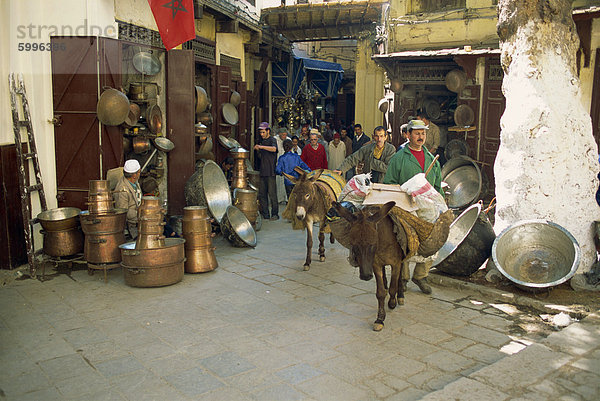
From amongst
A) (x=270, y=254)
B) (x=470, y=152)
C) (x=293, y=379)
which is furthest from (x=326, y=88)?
(x=293, y=379)

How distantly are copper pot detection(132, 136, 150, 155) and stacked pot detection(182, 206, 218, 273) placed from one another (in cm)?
265

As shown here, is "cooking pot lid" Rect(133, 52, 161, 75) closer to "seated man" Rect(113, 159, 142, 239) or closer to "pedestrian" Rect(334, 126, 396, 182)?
"seated man" Rect(113, 159, 142, 239)

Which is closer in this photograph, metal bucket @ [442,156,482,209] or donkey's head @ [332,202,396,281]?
donkey's head @ [332,202,396,281]

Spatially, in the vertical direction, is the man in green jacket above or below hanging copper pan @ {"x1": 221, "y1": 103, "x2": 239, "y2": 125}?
below

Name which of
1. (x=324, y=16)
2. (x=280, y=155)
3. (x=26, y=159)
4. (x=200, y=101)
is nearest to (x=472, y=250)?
(x=26, y=159)

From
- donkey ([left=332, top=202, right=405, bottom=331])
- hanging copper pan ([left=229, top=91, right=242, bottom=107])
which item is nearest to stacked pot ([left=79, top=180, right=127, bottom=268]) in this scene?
donkey ([left=332, top=202, right=405, bottom=331])

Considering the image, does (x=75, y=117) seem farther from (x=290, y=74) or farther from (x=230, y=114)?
(x=290, y=74)

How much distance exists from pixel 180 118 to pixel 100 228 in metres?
3.32

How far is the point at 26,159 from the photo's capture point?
7.58 meters

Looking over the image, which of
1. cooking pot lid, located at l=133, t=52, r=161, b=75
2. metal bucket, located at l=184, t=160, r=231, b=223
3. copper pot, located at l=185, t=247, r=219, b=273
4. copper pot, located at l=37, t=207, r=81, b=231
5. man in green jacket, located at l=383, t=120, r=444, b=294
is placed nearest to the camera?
man in green jacket, located at l=383, t=120, r=444, b=294

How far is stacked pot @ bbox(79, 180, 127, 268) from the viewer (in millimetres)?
7109

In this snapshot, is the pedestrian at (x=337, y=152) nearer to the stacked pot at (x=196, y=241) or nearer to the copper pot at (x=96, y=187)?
the stacked pot at (x=196, y=241)

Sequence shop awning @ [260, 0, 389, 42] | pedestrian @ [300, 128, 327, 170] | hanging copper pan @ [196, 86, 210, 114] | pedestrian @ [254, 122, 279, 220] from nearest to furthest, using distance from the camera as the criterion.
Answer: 1. pedestrian @ [300, 128, 327, 170]
2. hanging copper pan @ [196, 86, 210, 114]
3. pedestrian @ [254, 122, 279, 220]
4. shop awning @ [260, 0, 389, 42]

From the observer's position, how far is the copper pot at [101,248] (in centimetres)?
713
